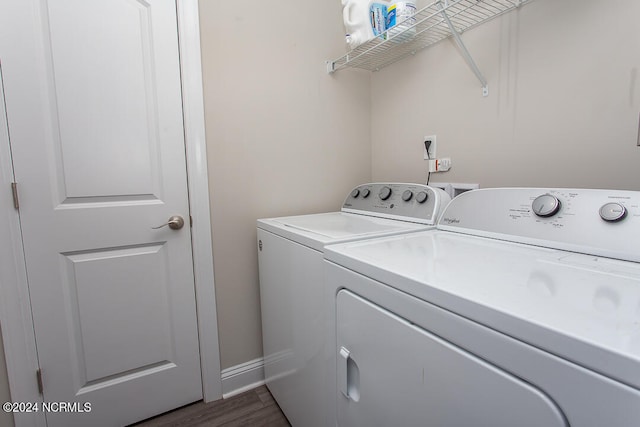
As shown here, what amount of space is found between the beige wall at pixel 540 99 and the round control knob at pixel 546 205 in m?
0.30

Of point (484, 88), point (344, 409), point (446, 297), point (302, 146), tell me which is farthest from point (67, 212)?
point (484, 88)

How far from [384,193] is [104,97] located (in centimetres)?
131

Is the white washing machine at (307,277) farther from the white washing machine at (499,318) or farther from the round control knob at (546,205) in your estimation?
the round control knob at (546,205)

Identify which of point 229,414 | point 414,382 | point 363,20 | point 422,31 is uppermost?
point 363,20

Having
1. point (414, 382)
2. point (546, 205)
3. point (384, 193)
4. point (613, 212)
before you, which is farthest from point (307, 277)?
point (613, 212)

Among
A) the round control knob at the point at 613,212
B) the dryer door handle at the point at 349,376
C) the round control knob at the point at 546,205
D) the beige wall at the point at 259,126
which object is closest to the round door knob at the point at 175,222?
the beige wall at the point at 259,126

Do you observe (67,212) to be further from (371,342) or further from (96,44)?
(371,342)

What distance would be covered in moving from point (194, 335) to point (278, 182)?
0.89m

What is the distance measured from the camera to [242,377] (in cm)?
167

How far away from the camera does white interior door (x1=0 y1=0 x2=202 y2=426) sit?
47.4 inches

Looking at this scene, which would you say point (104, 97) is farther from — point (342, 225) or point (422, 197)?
point (422, 197)

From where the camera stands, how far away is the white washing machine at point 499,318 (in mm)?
426

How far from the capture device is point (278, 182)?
5.60ft

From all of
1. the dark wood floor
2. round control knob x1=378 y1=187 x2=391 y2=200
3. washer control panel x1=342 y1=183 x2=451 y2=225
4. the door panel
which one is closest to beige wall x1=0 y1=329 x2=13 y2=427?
the dark wood floor
